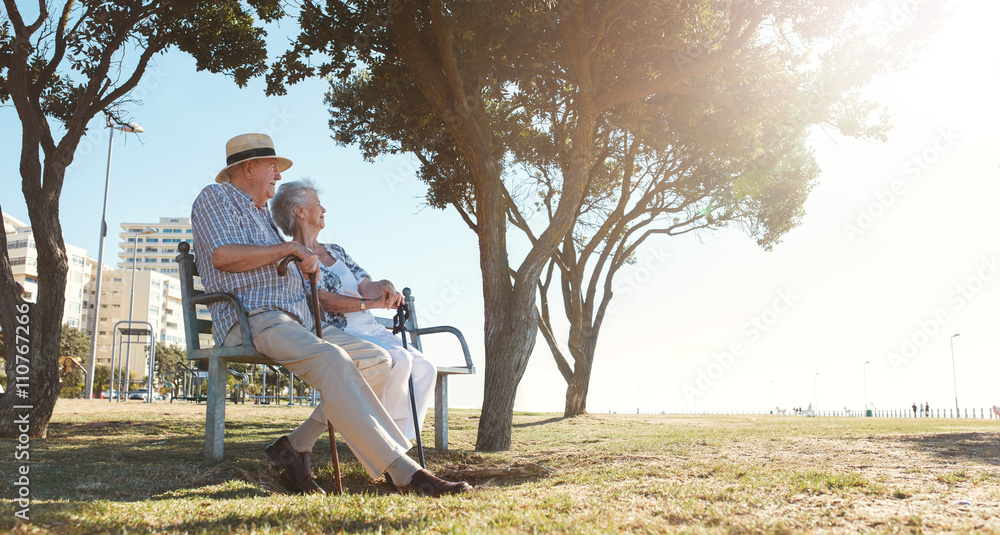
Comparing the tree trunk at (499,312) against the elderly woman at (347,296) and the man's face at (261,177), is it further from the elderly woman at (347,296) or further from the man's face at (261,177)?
the man's face at (261,177)

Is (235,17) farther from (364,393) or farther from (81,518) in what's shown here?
(81,518)

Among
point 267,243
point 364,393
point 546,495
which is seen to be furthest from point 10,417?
point 546,495

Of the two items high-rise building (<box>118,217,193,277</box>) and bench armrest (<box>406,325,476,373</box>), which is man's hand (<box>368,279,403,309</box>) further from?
high-rise building (<box>118,217,193,277</box>)

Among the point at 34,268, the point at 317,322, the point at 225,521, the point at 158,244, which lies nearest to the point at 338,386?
the point at 317,322

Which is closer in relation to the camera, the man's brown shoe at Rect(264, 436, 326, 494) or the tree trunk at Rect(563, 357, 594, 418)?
the man's brown shoe at Rect(264, 436, 326, 494)

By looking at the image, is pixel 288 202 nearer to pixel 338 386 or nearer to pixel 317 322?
pixel 317 322

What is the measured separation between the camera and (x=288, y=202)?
461 centimetres

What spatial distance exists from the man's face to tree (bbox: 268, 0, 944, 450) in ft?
10.4

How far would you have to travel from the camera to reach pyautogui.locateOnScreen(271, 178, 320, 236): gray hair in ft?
15.1

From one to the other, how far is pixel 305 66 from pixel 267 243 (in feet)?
19.8

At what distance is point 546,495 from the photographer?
3186mm

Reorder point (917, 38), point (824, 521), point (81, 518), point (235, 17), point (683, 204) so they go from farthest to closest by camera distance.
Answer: point (683, 204) → point (917, 38) → point (235, 17) → point (824, 521) → point (81, 518)

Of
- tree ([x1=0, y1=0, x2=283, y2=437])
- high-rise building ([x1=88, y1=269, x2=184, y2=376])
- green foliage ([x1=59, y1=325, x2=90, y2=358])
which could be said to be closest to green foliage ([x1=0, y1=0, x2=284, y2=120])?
tree ([x1=0, y1=0, x2=283, y2=437])

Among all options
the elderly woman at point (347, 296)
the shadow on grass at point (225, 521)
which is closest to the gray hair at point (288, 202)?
the elderly woman at point (347, 296)
